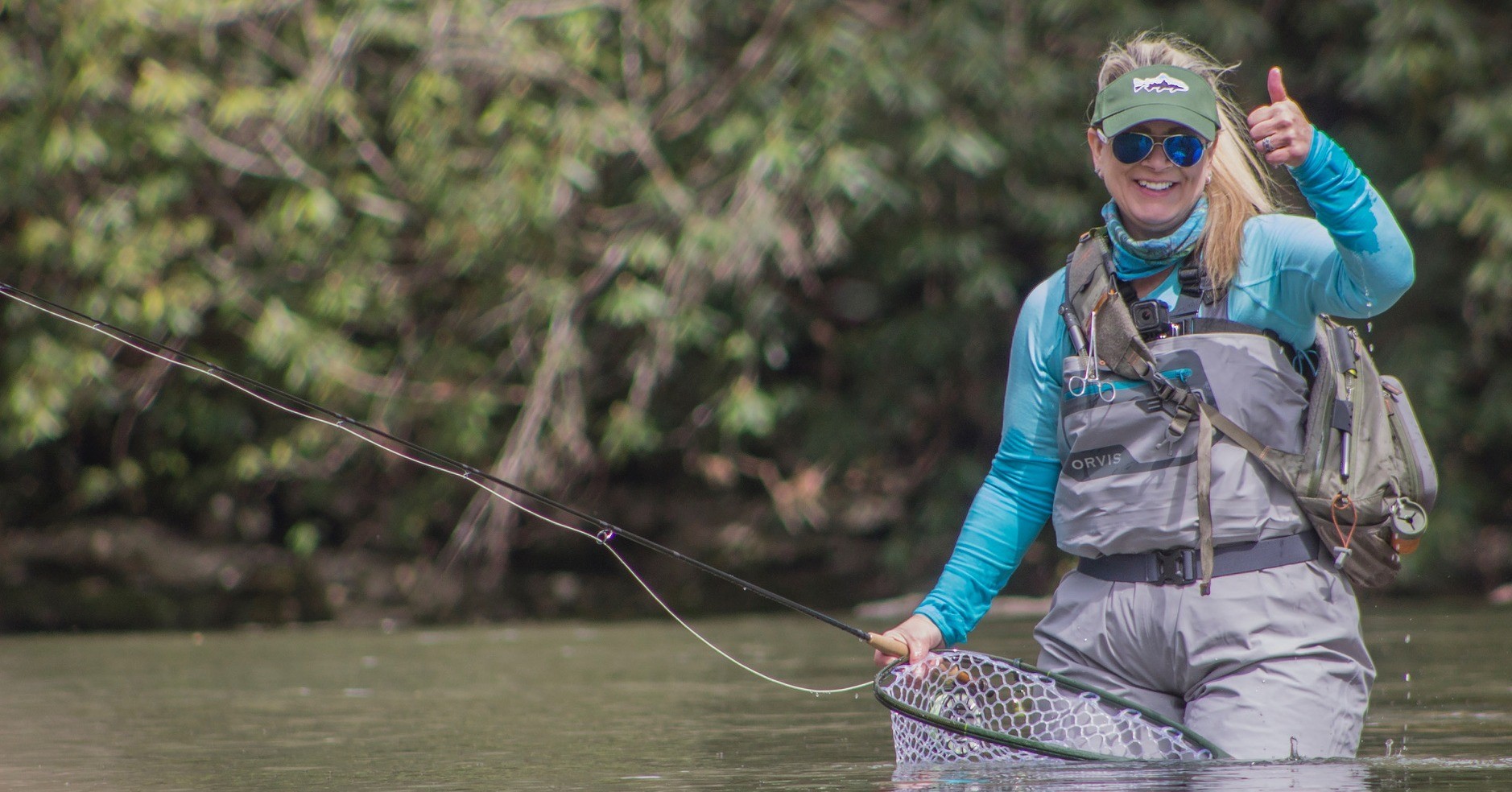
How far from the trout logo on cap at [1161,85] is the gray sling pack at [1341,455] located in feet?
1.33

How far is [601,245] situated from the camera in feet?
30.0

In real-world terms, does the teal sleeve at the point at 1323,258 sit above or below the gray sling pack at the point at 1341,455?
above

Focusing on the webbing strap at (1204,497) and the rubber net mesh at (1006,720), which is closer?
the webbing strap at (1204,497)

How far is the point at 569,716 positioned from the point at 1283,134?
2788 mm

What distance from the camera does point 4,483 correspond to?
10.8 m

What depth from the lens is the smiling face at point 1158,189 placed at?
3.30m

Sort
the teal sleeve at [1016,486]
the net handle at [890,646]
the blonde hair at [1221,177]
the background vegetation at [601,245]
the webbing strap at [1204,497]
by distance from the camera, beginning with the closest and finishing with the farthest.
Answer: the webbing strap at [1204,497] < the blonde hair at [1221,177] < the net handle at [890,646] < the teal sleeve at [1016,486] < the background vegetation at [601,245]

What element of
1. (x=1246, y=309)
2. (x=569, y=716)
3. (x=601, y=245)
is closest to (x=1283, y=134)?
(x=1246, y=309)

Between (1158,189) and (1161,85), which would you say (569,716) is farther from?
(1161,85)

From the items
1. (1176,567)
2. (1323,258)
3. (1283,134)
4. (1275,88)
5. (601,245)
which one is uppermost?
(601,245)

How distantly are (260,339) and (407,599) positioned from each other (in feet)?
5.61

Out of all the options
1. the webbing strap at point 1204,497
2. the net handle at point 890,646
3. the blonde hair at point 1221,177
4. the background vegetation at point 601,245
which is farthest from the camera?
the background vegetation at point 601,245

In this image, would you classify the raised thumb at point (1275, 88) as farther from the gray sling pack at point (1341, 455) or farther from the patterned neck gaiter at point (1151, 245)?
the gray sling pack at point (1341, 455)

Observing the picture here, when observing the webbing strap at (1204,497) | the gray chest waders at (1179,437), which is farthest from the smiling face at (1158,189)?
the webbing strap at (1204,497)
